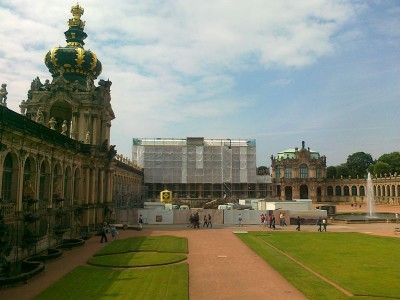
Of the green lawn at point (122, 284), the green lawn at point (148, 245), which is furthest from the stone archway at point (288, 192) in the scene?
the green lawn at point (122, 284)

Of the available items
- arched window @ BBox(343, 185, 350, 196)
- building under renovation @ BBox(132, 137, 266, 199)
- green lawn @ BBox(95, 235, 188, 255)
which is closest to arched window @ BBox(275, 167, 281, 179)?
arched window @ BBox(343, 185, 350, 196)

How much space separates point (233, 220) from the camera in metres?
54.5

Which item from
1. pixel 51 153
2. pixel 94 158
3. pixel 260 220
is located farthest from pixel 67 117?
pixel 260 220

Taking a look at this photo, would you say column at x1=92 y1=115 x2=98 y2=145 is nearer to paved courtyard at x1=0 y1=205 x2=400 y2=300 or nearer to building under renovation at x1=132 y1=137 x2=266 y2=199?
paved courtyard at x1=0 y1=205 x2=400 y2=300

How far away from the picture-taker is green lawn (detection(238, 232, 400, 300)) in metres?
18.8

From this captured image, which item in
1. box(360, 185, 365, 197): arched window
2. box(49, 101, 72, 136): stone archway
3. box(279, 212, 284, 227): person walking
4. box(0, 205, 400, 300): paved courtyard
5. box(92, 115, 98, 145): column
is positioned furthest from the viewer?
box(360, 185, 365, 197): arched window

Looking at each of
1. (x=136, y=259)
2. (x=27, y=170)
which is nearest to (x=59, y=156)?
(x=27, y=170)

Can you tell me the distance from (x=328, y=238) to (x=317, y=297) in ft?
72.7

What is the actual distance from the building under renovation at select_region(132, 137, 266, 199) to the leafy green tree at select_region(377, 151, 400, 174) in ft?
193

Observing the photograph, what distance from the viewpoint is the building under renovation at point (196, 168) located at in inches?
3885

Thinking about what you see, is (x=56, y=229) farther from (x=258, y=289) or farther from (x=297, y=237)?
(x=297, y=237)

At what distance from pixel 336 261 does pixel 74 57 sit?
3696cm

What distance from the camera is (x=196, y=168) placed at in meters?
99.4

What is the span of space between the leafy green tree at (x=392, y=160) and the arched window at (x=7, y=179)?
128 metres
